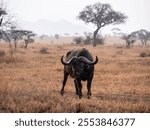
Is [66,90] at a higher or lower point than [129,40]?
lower

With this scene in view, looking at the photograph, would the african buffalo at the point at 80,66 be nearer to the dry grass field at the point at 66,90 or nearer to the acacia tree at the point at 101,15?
the dry grass field at the point at 66,90

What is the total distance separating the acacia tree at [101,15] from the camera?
145 feet

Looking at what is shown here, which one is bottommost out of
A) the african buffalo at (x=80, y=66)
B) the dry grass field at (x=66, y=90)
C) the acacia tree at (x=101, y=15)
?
the dry grass field at (x=66, y=90)

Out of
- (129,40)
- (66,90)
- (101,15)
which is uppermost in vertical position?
(101,15)

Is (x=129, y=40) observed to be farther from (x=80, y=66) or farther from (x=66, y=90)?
(x=80, y=66)

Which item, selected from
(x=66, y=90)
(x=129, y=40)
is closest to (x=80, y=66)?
(x=66, y=90)

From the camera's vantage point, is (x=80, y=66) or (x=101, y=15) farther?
(x=101, y=15)

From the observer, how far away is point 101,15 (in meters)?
Answer: 44.2

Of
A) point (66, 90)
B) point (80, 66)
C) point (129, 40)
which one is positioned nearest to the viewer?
point (80, 66)

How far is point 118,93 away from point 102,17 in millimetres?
34310

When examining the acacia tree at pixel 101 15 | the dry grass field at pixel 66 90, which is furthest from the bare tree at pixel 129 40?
the dry grass field at pixel 66 90

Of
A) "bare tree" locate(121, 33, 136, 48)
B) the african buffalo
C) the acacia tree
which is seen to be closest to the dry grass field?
the african buffalo

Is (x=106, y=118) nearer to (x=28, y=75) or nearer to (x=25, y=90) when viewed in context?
(x=25, y=90)

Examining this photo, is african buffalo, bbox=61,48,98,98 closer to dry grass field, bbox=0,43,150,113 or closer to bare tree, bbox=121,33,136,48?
dry grass field, bbox=0,43,150,113
